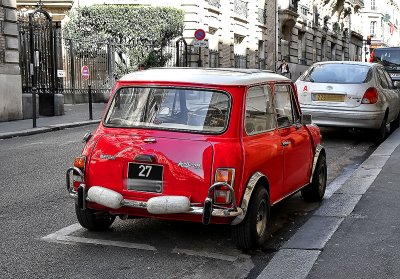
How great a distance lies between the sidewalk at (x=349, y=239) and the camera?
15.3 feet

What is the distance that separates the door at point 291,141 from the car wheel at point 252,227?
80 centimetres

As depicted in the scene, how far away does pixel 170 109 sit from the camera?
17.6ft

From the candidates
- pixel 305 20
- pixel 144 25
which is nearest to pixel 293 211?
pixel 144 25

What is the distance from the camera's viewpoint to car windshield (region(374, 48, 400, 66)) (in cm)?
2703

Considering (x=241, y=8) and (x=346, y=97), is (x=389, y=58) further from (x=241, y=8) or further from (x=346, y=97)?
(x=346, y=97)

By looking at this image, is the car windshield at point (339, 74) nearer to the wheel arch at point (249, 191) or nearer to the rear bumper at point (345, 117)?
the rear bumper at point (345, 117)

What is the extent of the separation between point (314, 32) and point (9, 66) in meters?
38.3

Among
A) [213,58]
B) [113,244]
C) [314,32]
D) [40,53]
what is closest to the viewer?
[113,244]

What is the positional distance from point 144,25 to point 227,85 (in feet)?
82.3

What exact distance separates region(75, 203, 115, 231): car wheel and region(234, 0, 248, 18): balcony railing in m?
32.2

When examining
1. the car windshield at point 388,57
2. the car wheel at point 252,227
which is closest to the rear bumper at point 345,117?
the car wheel at point 252,227

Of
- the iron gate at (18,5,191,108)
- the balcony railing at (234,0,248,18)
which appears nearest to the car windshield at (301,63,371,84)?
the iron gate at (18,5,191,108)

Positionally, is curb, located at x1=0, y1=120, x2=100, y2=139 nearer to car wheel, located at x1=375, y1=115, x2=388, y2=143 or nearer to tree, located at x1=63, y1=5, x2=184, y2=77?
car wheel, located at x1=375, y1=115, x2=388, y2=143

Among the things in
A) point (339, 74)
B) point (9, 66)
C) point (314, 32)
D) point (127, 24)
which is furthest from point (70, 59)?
point (314, 32)
